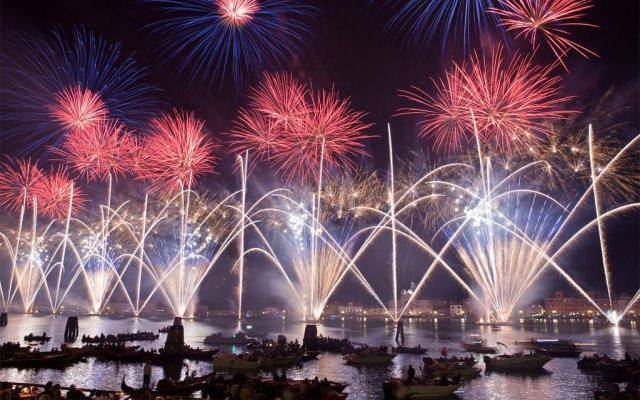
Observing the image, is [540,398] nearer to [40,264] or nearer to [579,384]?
[579,384]

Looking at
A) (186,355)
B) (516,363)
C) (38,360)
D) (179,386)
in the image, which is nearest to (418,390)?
(179,386)

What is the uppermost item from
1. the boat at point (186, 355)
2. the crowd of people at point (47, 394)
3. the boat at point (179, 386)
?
the crowd of people at point (47, 394)

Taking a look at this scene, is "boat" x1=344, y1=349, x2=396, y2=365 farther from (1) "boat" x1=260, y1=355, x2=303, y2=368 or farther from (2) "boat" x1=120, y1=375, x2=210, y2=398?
(2) "boat" x1=120, y1=375, x2=210, y2=398

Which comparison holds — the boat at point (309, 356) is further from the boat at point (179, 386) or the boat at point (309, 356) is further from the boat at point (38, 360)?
the boat at point (38, 360)

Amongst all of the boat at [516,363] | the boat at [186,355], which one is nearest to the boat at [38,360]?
the boat at [186,355]

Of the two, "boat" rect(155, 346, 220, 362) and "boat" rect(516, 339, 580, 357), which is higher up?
"boat" rect(155, 346, 220, 362)

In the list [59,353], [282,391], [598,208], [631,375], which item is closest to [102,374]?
[59,353]

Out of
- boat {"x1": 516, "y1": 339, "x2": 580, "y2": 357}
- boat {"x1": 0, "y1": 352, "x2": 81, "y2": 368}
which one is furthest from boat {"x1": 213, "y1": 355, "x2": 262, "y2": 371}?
boat {"x1": 516, "y1": 339, "x2": 580, "y2": 357}
